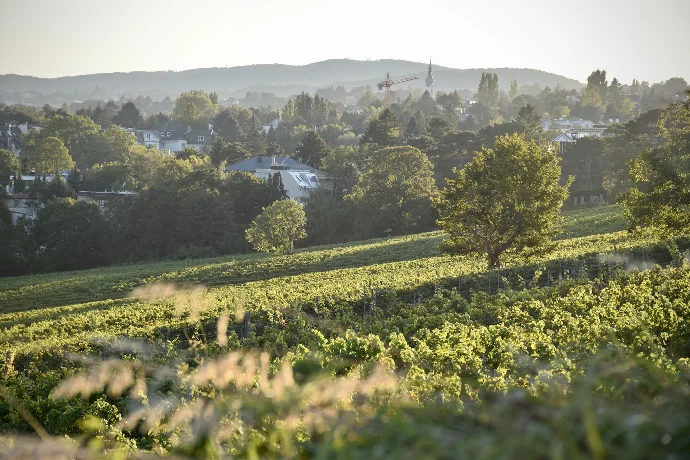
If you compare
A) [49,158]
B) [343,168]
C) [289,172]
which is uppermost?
[343,168]

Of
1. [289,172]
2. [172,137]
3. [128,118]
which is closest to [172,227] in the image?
[289,172]

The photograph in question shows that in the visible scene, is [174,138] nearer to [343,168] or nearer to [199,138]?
[199,138]

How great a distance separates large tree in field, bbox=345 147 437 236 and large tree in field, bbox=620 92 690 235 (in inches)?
1526

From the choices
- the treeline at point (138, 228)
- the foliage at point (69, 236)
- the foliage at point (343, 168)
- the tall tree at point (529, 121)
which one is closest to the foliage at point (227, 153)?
the foliage at point (343, 168)

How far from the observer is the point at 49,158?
386 ft

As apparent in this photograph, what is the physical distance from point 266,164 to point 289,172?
8971 mm

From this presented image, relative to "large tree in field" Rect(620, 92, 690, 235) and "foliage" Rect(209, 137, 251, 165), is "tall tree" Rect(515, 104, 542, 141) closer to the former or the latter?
"foliage" Rect(209, 137, 251, 165)

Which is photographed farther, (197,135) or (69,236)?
(197,135)

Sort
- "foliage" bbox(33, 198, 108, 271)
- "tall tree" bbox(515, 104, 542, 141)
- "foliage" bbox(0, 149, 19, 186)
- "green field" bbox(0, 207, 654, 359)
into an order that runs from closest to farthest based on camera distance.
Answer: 1. "green field" bbox(0, 207, 654, 359)
2. "foliage" bbox(33, 198, 108, 271)
3. "tall tree" bbox(515, 104, 542, 141)
4. "foliage" bbox(0, 149, 19, 186)

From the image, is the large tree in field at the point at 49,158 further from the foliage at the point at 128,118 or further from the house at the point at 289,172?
the foliage at the point at 128,118

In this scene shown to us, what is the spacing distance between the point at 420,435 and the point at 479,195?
30.3 metres

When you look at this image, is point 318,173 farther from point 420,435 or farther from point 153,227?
point 420,435

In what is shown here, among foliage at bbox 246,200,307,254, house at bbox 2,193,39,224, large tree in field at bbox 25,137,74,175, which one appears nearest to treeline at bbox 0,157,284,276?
house at bbox 2,193,39,224

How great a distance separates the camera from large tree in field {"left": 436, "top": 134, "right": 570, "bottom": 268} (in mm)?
32156
